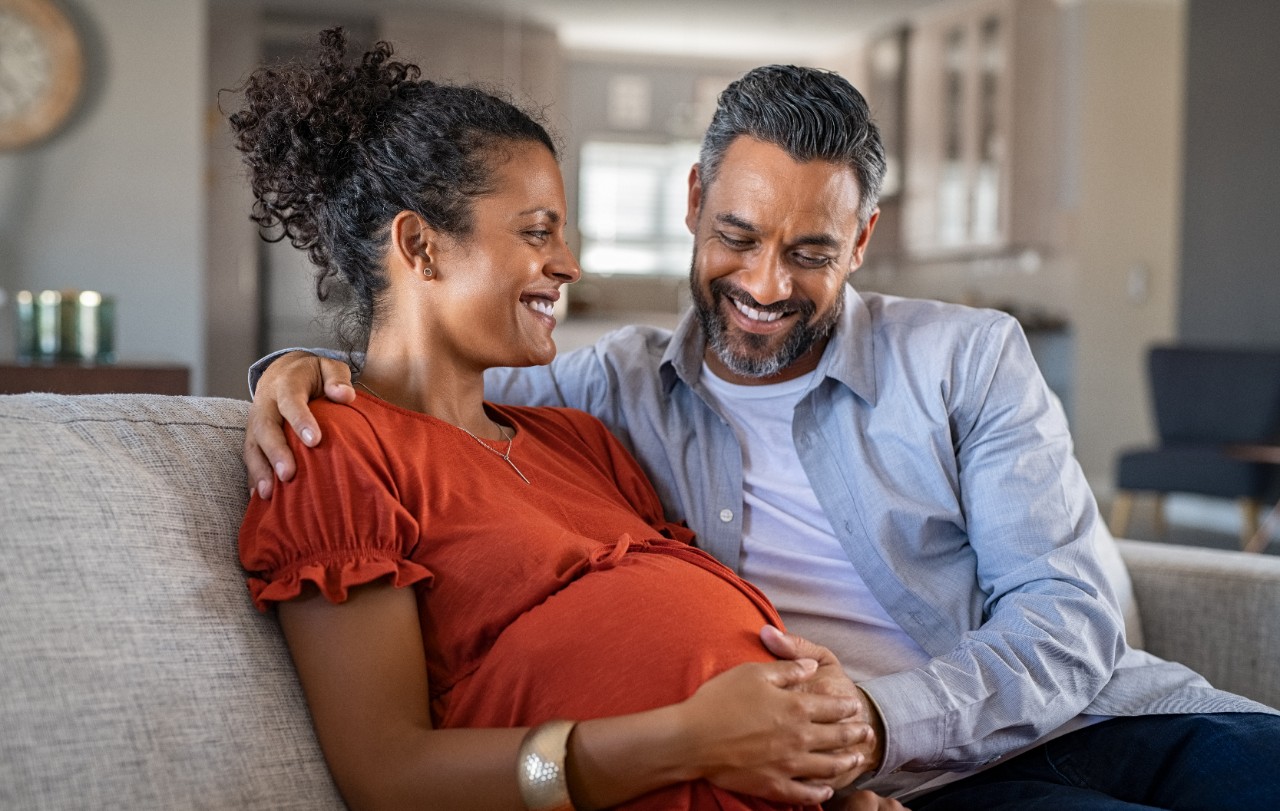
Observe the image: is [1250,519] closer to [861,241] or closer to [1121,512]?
[1121,512]

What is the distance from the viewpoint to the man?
143 centimetres

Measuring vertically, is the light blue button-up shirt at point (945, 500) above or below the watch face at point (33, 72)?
below

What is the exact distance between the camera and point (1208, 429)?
18.8ft

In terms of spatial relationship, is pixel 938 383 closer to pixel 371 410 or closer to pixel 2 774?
pixel 371 410

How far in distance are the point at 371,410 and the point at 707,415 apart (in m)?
0.60

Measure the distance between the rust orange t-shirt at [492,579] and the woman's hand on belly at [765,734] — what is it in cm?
3

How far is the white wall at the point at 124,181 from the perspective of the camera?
14.4ft

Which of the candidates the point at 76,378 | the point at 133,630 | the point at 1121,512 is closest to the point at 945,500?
the point at 133,630

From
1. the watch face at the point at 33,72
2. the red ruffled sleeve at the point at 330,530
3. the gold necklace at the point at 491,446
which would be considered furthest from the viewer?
the watch face at the point at 33,72

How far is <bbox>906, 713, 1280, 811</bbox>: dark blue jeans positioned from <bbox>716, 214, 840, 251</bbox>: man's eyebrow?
701 mm

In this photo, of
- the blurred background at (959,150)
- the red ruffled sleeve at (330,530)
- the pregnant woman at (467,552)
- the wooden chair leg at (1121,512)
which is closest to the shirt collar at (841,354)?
the pregnant woman at (467,552)

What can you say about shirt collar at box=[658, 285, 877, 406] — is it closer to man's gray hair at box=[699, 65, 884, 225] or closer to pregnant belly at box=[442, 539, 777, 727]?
man's gray hair at box=[699, 65, 884, 225]

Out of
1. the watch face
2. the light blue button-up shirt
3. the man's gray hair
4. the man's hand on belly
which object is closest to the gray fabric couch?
the man's hand on belly

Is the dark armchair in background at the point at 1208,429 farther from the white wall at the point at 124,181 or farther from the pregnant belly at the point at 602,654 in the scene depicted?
the pregnant belly at the point at 602,654
